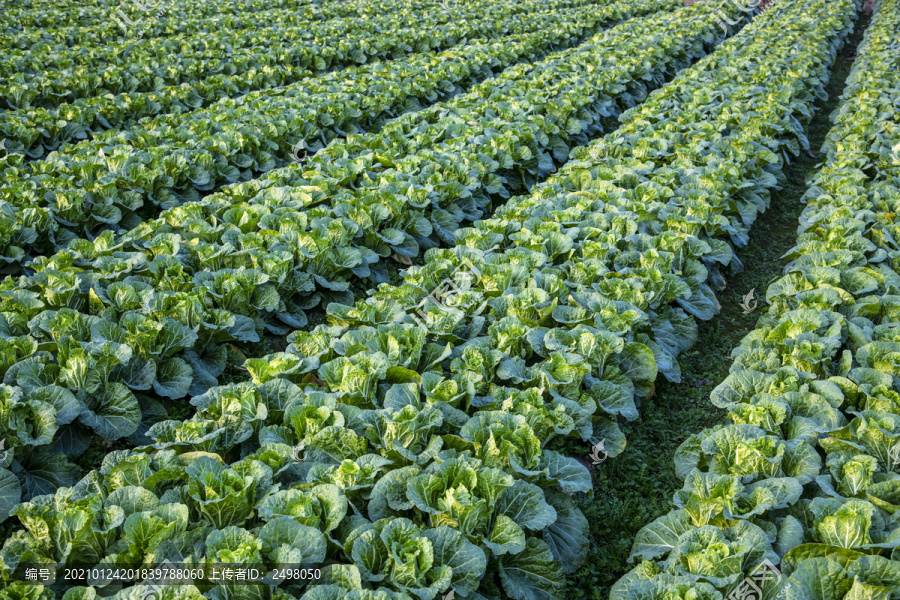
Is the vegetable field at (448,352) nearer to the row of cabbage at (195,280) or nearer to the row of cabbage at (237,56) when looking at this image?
the row of cabbage at (195,280)

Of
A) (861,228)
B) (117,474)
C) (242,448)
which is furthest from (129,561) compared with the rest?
(861,228)

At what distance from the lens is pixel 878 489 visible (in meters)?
3.13

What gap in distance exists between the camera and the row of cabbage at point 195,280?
4012mm

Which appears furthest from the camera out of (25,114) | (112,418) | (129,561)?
(25,114)

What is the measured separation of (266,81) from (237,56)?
983mm

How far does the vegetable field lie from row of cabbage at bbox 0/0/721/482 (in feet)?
0.09

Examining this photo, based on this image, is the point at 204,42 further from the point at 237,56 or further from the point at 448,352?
the point at 448,352

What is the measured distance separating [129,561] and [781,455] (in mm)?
3167

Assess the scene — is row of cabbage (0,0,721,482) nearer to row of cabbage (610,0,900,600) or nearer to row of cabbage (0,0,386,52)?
row of cabbage (610,0,900,600)

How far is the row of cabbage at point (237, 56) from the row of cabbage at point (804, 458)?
9.27 m

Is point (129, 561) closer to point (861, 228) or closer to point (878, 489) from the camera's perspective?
point (878, 489)

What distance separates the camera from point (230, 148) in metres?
7.96

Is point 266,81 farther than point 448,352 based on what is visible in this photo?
Yes

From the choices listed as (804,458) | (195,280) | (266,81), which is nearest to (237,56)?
(266,81)
